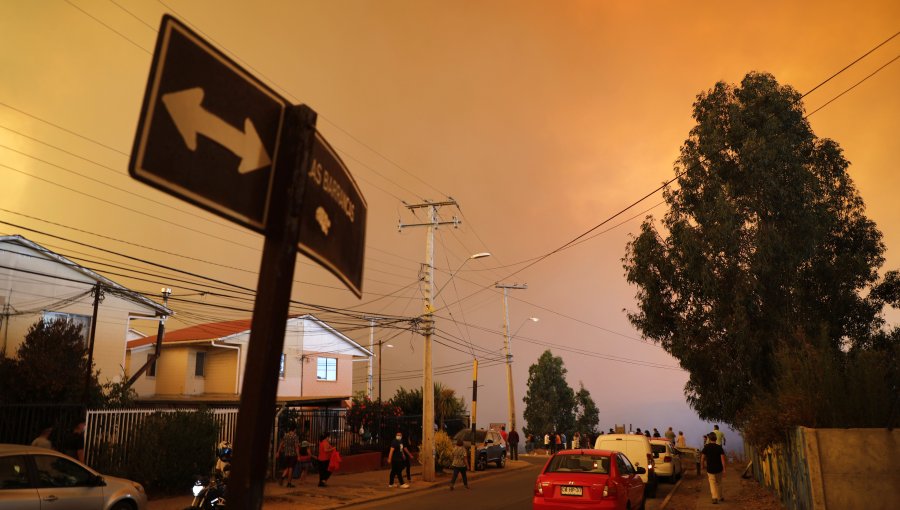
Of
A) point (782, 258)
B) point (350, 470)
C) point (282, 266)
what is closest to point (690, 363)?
point (782, 258)

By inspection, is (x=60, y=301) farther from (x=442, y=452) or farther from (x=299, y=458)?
(x=442, y=452)

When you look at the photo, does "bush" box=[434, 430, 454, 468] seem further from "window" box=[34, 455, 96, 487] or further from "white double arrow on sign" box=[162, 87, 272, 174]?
"white double arrow on sign" box=[162, 87, 272, 174]

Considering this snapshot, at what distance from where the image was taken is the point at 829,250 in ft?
78.2

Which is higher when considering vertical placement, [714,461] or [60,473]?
[60,473]

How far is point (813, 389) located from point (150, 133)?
49.3ft

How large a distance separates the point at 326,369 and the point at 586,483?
105ft

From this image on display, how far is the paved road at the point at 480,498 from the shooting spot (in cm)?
1694

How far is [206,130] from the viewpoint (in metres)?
2.19

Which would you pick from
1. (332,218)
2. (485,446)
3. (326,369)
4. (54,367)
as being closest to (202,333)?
(326,369)

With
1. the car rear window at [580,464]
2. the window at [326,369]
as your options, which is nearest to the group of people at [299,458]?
the car rear window at [580,464]

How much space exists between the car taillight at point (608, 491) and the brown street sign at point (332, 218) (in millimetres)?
10381

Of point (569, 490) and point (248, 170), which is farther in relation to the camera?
point (569, 490)

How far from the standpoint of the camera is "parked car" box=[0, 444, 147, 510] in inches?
376

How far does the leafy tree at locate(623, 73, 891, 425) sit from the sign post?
22.0m
